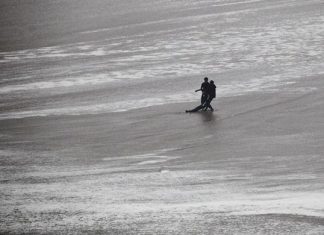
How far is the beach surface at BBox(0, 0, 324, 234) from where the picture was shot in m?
17.0

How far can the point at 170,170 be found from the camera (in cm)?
2100

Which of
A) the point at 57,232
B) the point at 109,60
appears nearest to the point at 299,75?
the point at 109,60

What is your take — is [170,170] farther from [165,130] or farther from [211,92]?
[211,92]

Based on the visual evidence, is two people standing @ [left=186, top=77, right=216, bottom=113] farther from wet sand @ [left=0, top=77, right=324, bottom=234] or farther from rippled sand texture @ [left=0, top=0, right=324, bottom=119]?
rippled sand texture @ [left=0, top=0, right=324, bottom=119]

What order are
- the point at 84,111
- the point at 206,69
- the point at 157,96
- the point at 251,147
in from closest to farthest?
the point at 251,147 < the point at 84,111 < the point at 157,96 < the point at 206,69

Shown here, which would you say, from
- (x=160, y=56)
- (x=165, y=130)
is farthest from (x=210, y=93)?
(x=160, y=56)

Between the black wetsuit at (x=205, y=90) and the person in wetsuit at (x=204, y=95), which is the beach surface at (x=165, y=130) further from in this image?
the black wetsuit at (x=205, y=90)

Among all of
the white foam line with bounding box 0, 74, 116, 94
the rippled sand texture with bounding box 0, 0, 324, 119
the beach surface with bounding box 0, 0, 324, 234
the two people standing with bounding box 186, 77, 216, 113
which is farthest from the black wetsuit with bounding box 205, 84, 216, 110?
the white foam line with bounding box 0, 74, 116, 94

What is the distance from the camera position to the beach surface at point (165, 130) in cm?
1702

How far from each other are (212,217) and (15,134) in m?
14.0

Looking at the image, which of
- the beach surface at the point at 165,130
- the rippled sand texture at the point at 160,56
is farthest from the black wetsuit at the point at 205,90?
the rippled sand texture at the point at 160,56

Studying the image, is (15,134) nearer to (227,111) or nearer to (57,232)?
(227,111)

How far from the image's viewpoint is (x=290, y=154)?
21625 millimetres

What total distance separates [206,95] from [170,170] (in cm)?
945
